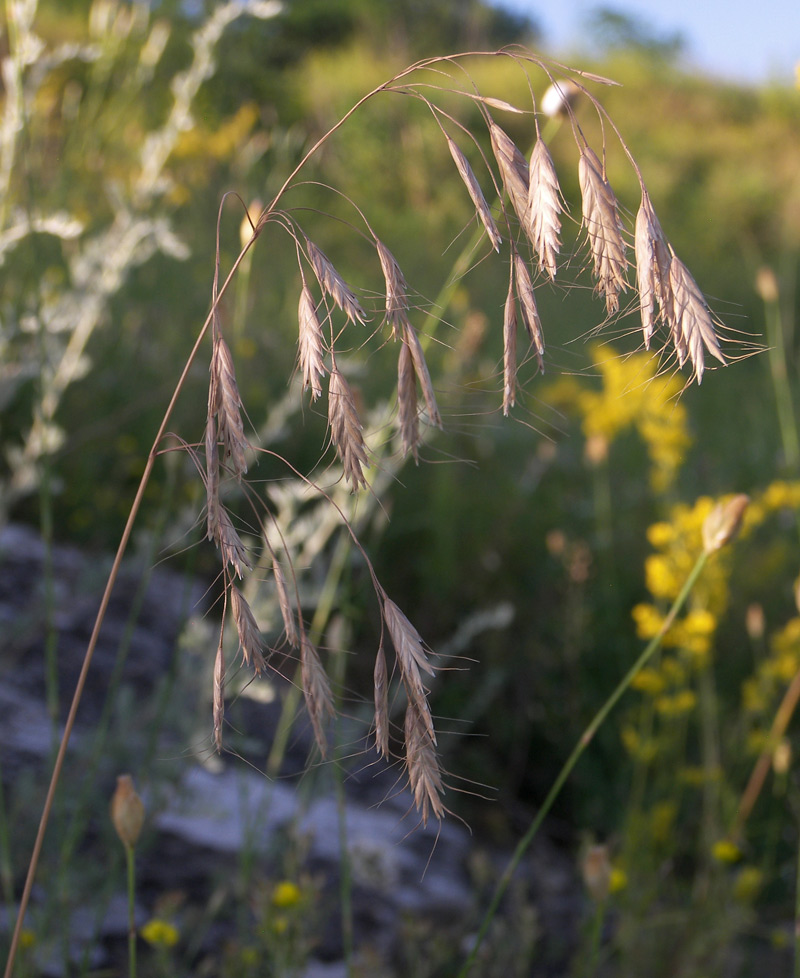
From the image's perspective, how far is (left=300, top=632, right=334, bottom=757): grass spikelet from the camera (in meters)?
0.46

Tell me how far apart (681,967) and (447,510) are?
1264 mm

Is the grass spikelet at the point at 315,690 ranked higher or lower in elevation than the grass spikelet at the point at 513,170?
lower

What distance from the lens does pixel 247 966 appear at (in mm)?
1035

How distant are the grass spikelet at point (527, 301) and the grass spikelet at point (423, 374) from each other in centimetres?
6

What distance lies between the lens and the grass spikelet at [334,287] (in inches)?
17.4

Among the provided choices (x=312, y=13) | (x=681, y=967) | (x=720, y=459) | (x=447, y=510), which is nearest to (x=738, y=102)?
(x=312, y=13)

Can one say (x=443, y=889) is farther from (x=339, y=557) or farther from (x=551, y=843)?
(x=339, y=557)

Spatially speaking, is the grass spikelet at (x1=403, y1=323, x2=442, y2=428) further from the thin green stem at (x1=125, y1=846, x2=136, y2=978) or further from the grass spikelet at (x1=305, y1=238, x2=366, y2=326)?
the thin green stem at (x1=125, y1=846, x2=136, y2=978)

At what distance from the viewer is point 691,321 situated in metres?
0.46

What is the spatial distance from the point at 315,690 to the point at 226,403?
0.56 feet

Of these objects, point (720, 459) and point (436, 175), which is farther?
point (436, 175)

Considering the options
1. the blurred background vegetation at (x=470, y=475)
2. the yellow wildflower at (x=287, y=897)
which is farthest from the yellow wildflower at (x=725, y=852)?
the yellow wildflower at (x=287, y=897)

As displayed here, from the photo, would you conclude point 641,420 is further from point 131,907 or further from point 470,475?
point 131,907

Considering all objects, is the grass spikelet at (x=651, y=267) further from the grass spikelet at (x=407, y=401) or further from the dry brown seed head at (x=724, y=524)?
the dry brown seed head at (x=724, y=524)
